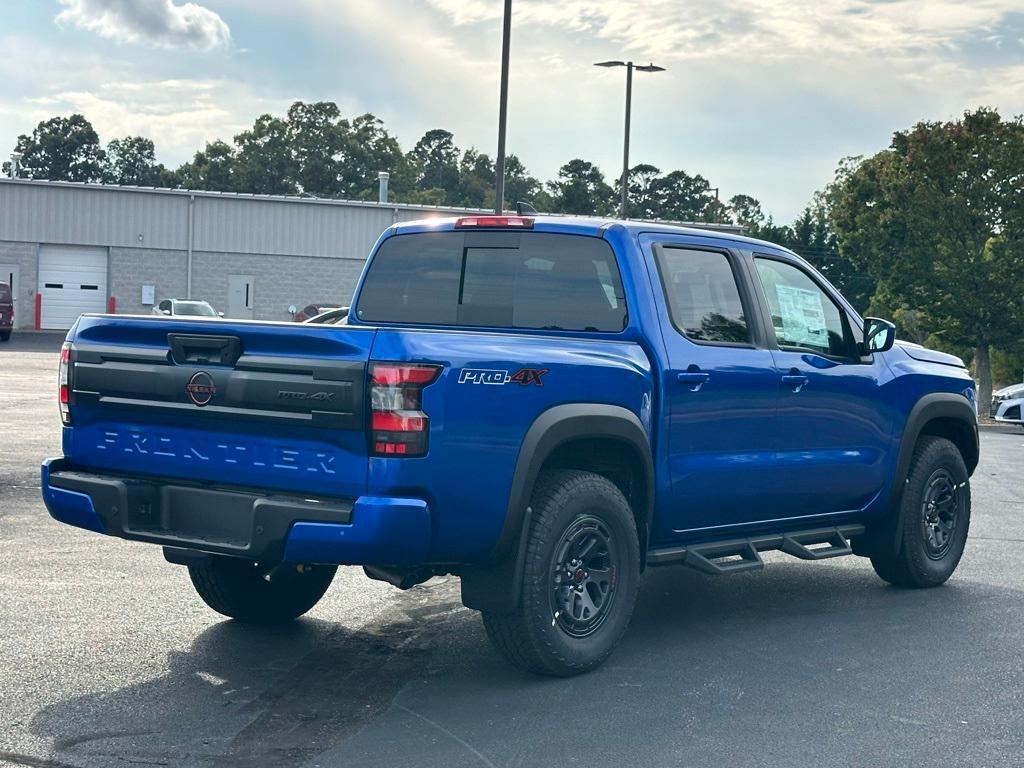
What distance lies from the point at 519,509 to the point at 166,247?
161 feet

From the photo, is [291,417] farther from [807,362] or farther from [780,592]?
[780,592]

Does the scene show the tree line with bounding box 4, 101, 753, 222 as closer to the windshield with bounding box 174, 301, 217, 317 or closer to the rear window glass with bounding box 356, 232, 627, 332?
the windshield with bounding box 174, 301, 217, 317

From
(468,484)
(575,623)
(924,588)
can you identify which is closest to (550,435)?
(468,484)

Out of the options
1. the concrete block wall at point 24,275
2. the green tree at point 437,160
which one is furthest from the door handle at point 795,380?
the green tree at point 437,160

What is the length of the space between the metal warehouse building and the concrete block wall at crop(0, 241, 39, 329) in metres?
0.04

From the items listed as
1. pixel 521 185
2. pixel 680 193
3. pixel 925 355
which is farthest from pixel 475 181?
pixel 925 355

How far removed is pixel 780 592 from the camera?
8062 mm

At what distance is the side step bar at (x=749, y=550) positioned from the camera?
6.56m

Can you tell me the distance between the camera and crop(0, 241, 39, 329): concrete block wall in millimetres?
51219

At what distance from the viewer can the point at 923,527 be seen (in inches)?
319

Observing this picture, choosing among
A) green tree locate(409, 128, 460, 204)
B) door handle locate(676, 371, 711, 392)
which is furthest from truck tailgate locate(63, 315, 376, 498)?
green tree locate(409, 128, 460, 204)

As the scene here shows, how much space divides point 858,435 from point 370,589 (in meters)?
Result: 2.85

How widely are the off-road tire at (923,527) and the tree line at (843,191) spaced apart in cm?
629

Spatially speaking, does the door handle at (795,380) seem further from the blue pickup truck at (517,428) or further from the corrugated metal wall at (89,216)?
the corrugated metal wall at (89,216)
